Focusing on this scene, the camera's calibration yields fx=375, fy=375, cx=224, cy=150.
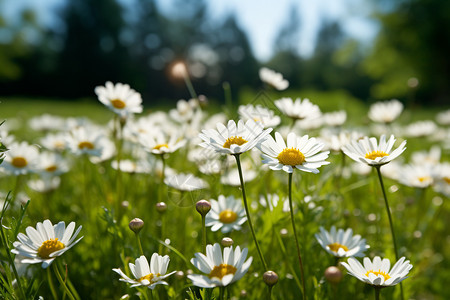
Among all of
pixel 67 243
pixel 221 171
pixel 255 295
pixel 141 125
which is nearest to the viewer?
pixel 67 243

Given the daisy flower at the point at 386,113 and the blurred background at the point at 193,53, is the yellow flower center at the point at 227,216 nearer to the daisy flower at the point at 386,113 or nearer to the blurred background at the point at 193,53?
the daisy flower at the point at 386,113

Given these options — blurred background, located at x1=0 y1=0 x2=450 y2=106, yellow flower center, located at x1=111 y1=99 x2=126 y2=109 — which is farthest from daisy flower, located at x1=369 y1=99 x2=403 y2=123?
blurred background, located at x1=0 y1=0 x2=450 y2=106

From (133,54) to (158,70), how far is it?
2146mm

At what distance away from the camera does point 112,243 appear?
1.01 m

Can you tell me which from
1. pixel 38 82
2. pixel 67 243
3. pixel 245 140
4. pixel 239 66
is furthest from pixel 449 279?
pixel 239 66

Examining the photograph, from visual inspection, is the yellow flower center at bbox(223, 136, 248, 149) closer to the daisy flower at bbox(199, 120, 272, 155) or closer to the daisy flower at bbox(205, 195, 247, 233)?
the daisy flower at bbox(199, 120, 272, 155)

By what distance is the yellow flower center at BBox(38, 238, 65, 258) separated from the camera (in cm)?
68

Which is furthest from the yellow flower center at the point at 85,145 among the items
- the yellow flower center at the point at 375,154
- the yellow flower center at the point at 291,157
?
the yellow flower center at the point at 375,154

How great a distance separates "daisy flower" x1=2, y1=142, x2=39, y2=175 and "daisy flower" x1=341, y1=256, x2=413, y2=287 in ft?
3.15

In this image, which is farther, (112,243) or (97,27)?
(97,27)

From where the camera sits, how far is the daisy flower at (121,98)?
113 centimetres

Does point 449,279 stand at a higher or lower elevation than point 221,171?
lower

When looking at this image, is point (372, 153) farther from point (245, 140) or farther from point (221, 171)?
point (221, 171)

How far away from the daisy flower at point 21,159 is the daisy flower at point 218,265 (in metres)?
0.75
